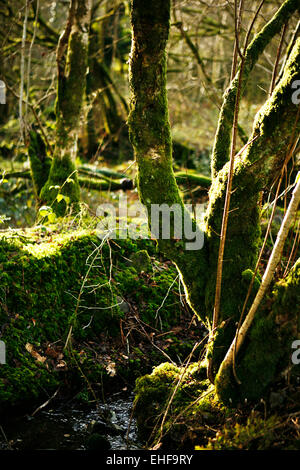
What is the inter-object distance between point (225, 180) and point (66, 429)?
86.2 inches

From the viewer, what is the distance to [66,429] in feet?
10.3

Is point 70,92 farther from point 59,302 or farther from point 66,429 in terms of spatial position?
point 66,429

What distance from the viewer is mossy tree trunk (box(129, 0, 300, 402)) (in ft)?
8.86

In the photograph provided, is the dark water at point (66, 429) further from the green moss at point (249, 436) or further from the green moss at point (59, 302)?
the green moss at point (249, 436)

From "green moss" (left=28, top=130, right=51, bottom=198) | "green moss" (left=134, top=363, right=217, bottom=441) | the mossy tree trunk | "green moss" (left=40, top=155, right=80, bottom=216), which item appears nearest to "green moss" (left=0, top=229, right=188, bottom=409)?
"green moss" (left=134, top=363, right=217, bottom=441)

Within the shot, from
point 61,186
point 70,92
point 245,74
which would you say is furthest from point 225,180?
point 70,92

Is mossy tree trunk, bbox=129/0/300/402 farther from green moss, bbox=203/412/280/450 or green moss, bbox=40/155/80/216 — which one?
green moss, bbox=40/155/80/216

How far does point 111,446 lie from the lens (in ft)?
9.65

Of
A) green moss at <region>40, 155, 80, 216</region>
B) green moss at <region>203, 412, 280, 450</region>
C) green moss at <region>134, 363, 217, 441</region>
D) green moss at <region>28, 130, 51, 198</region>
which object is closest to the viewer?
green moss at <region>203, 412, 280, 450</region>

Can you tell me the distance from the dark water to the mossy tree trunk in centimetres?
86

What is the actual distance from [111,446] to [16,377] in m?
0.96

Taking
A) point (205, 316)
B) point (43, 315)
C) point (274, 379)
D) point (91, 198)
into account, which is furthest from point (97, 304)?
point (91, 198)

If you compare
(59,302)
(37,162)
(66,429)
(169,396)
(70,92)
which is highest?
(70,92)
